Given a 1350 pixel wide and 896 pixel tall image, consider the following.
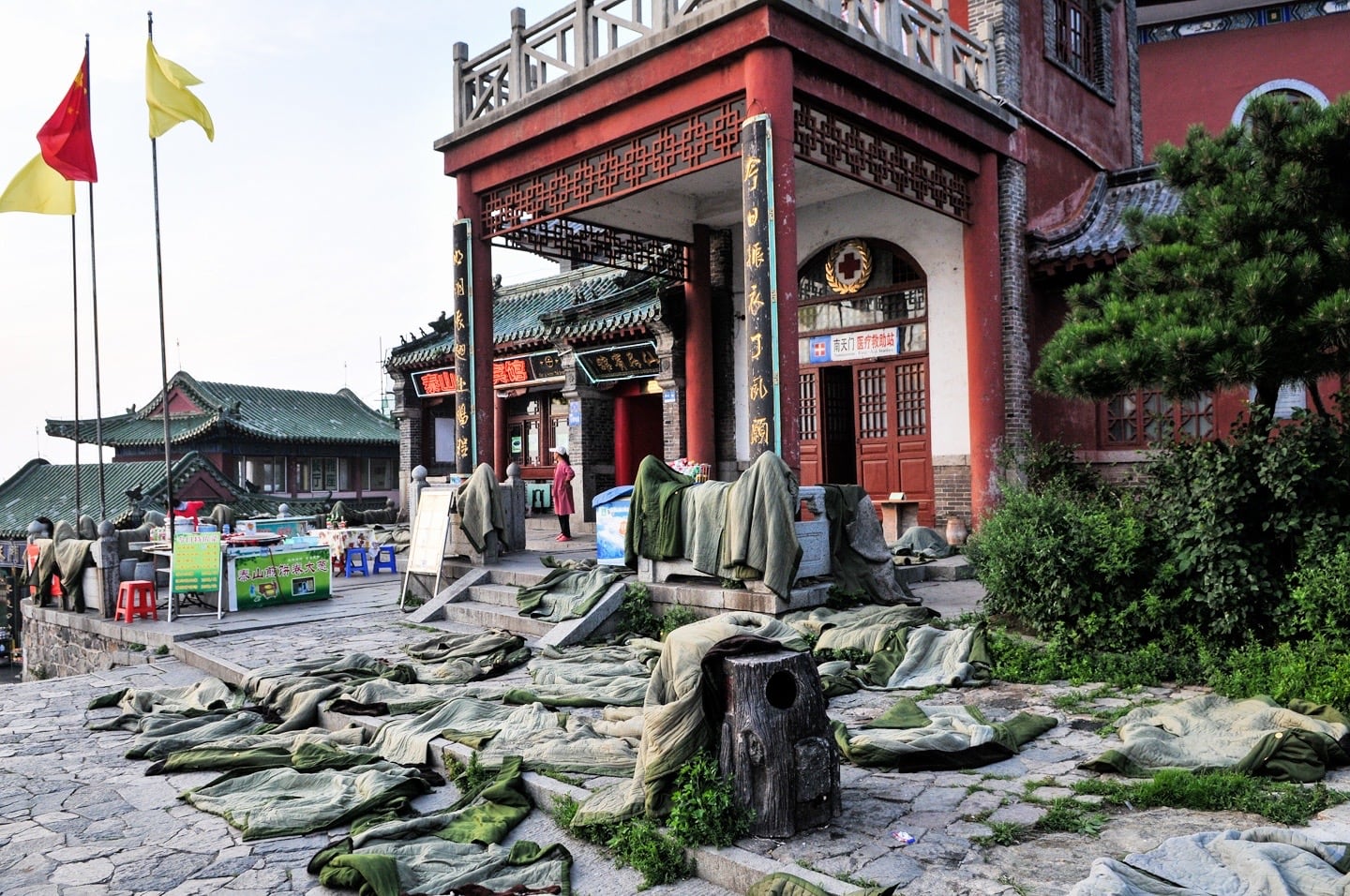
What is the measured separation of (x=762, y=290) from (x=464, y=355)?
4.52 m

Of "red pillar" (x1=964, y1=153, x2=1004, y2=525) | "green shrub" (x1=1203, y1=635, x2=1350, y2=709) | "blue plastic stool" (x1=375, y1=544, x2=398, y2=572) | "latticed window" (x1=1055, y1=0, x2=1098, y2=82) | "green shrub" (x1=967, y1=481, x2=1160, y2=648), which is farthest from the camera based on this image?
"blue plastic stool" (x1=375, y1=544, x2=398, y2=572)

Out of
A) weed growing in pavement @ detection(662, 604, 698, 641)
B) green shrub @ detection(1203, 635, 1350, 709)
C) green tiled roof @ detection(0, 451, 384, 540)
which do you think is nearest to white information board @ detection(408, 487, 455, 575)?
weed growing in pavement @ detection(662, 604, 698, 641)

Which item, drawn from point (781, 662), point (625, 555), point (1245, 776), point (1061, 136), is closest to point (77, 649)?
point (625, 555)

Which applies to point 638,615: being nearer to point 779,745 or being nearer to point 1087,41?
point 779,745

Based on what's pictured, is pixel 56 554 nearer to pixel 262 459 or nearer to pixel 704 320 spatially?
pixel 704 320

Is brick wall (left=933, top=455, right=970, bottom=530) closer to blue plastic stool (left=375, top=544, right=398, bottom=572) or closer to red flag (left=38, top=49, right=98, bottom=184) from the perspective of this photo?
blue plastic stool (left=375, top=544, right=398, bottom=572)

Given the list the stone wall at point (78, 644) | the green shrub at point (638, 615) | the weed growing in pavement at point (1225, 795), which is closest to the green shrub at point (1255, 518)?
the weed growing in pavement at point (1225, 795)

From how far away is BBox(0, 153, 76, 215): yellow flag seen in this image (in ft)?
41.9

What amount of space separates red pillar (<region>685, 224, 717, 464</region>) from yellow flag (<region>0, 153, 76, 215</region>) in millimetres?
8703

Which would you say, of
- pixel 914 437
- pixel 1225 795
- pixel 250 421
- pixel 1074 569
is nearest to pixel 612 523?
pixel 1074 569

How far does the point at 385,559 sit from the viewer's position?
15.3 m

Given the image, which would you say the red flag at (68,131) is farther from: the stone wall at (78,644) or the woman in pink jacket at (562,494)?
the woman in pink jacket at (562,494)

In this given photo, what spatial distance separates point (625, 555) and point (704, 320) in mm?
6199

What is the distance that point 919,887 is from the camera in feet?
10.1
